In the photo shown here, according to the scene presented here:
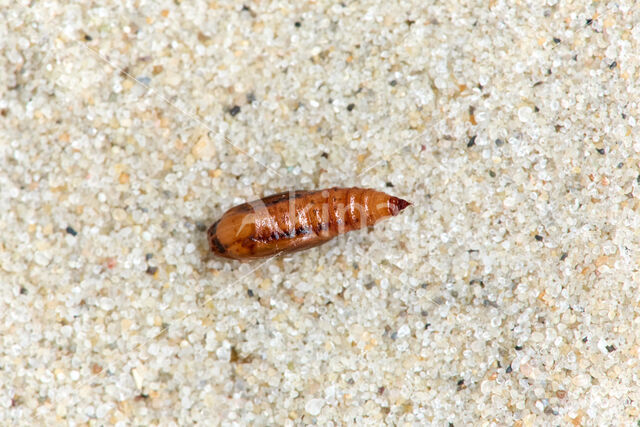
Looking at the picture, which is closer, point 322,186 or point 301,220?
point 301,220

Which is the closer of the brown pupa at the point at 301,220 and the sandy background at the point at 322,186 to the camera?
the brown pupa at the point at 301,220

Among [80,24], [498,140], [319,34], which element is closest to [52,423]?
[80,24]

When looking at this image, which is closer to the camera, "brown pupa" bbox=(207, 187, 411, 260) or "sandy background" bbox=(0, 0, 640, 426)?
"brown pupa" bbox=(207, 187, 411, 260)
